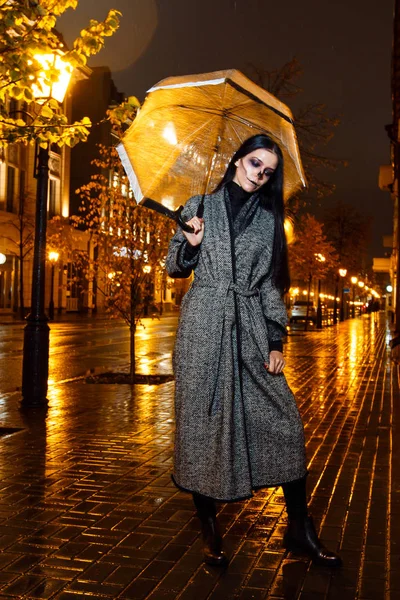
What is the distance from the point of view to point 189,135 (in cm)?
414

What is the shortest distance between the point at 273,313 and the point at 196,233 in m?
0.59

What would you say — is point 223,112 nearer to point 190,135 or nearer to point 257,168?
point 190,135

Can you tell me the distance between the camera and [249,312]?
3.81 m

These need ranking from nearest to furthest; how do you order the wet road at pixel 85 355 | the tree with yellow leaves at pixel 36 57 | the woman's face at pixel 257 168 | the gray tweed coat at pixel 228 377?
the gray tweed coat at pixel 228 377 → the woman's face at pixel 257 168 → the tree with yellow leaves at pixel 36 57 → the wet road at pixel 85 355

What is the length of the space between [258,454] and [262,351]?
516mm

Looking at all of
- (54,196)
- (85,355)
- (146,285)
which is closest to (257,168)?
(146,285)

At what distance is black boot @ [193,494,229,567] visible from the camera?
3906 mm

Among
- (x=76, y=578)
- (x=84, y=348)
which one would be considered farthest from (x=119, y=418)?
(x=84, y=348)

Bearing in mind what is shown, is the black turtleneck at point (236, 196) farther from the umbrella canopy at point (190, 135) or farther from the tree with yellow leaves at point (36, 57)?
the tree with yellow leaves at point (36, 57)

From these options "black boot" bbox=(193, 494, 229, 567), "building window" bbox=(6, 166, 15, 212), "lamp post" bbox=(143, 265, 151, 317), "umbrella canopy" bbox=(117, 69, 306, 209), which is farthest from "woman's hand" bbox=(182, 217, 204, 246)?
"building window" bbox=(6, 166, 15, 212)

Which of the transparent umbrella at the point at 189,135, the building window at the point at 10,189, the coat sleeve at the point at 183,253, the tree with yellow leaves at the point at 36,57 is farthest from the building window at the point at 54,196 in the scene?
the coat sleeve at the point at 183,253

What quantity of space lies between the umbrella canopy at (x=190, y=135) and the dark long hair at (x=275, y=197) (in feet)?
0.37

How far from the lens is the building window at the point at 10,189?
45.8 m

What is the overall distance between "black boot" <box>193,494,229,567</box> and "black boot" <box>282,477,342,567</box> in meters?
0.40
